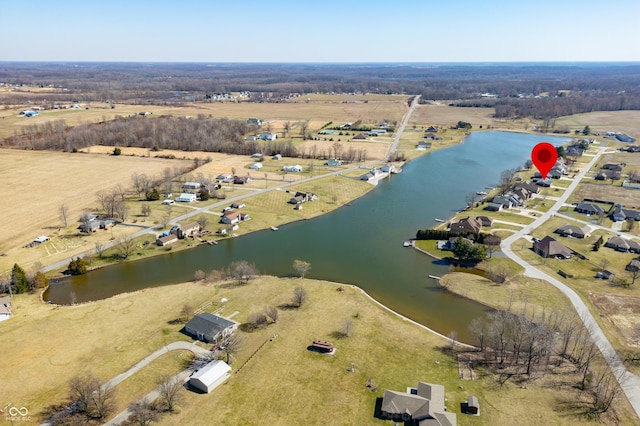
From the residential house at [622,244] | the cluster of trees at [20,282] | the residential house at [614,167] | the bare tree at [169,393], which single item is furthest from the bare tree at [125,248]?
the residential house at [614,167]

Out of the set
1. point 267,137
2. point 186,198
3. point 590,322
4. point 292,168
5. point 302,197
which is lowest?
point 590,322

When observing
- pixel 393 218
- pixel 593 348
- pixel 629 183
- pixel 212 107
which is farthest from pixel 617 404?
pixel 212 107

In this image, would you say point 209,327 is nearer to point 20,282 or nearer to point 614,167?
point 20,282

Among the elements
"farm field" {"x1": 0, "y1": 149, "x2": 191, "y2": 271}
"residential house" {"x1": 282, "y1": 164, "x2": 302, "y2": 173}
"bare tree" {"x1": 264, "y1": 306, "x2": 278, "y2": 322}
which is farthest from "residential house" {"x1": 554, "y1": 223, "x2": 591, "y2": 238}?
"farm field" {"x1": 0, "y1": 149, "x2": 191, "y2": 271}

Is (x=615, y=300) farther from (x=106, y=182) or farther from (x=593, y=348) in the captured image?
(x=106, y=182)

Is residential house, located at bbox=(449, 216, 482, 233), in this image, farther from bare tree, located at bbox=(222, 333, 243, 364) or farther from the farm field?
the farm field

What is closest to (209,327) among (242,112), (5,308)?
(5,308)
